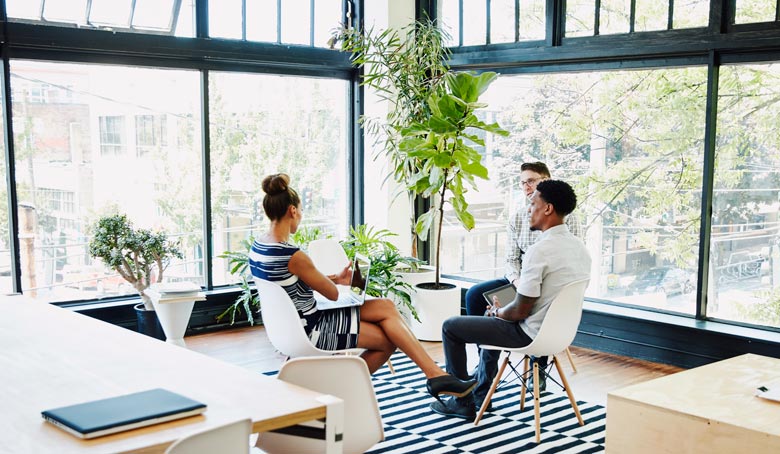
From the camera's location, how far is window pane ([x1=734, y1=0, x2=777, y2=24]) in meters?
5.02

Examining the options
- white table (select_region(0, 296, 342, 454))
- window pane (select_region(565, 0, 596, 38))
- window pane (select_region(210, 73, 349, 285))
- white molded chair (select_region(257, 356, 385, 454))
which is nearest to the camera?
white table (select_region(0, 296, 342, 454))

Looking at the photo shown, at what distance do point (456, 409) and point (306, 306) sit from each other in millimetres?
1072

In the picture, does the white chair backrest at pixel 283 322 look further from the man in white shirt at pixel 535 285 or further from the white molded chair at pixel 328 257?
the white molded chair at pixel 328 257

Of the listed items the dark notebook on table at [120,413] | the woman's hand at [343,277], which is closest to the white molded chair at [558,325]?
the woman's hand at [343,277]

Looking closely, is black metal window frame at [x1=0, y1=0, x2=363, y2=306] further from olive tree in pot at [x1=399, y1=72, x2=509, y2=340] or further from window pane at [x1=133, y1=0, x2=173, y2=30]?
olive tree in pot at [x1=399, y1=72, x2=509, y2=340]

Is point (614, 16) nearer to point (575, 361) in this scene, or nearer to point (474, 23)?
point (474, 23)

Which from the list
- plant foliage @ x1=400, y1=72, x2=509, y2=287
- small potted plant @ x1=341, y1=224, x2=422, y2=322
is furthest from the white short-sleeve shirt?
small potted plant @ x1=341, y1=224, x2=422, y2=322

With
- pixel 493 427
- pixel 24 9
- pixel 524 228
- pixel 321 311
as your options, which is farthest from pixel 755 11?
pixel 24 9

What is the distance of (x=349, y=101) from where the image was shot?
24.0ft

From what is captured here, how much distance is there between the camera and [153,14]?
6.05 meters

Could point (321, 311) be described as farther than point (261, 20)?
No

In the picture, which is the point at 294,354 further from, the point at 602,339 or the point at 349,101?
the point at 349,101

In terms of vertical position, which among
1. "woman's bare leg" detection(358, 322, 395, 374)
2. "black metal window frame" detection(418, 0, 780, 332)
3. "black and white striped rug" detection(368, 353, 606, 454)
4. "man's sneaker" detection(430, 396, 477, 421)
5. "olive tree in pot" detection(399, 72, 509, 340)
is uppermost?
"black metal window frame" detection(418, 0, 780, 332)

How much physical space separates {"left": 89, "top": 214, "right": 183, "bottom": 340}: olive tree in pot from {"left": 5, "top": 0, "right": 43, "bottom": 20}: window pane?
56.0 inches
